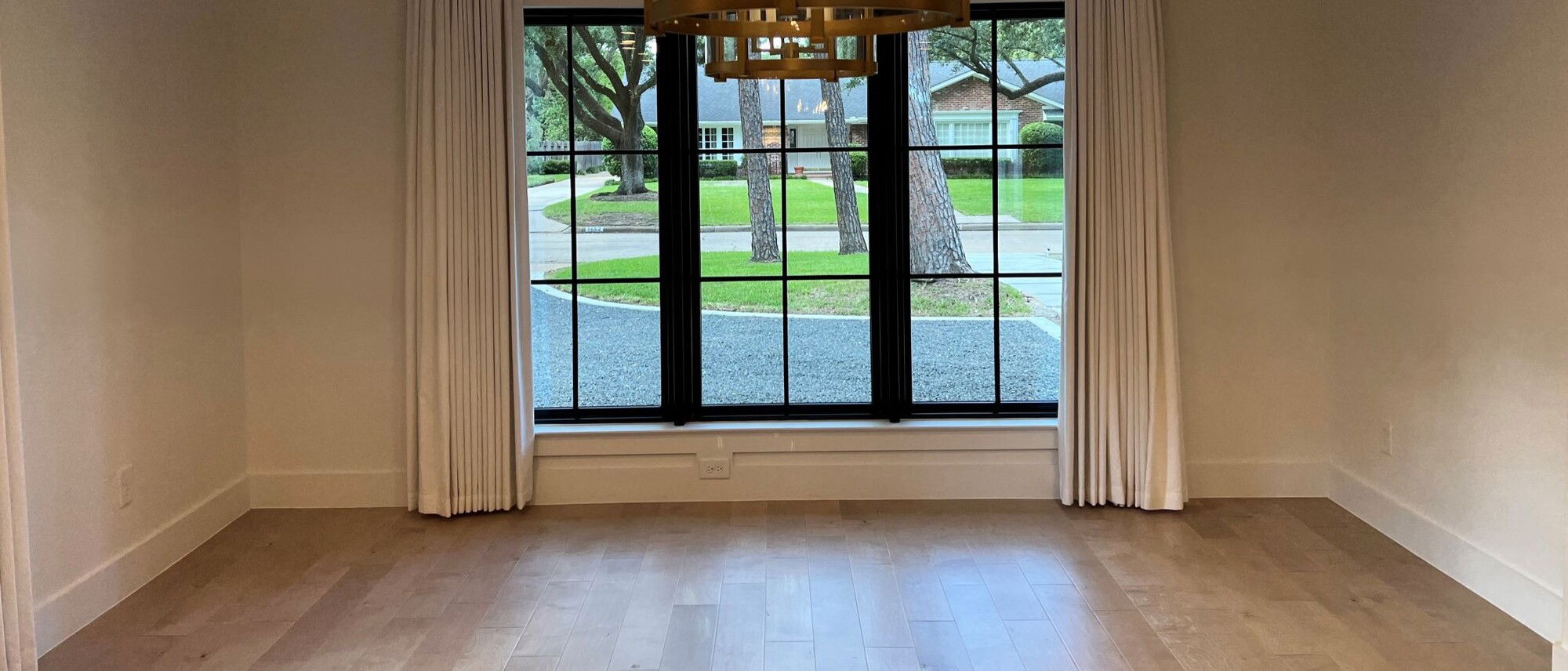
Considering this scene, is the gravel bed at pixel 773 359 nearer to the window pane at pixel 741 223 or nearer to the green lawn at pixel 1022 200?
the window pane at pixel 741 223

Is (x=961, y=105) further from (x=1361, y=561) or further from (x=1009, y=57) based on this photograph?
(x=1361, y=561)

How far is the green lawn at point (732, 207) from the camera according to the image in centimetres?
569

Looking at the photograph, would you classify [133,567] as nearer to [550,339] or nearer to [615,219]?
[550,339]

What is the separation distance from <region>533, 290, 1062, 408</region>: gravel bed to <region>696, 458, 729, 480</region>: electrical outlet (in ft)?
1.03

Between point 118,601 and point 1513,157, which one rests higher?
point 1513,157

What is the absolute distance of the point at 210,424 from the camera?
5.19 m

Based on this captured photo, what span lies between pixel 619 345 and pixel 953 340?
159 centimetres

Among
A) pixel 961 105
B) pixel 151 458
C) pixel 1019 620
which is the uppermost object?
pixel 961 105

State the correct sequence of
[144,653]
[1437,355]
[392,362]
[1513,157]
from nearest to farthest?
[144,653], [1513,157], [1437,355], [392,362]

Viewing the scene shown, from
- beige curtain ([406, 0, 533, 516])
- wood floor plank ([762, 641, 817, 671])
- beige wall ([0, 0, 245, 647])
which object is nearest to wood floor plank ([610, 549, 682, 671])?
wood floor plank ([762, 641, 817, 671])

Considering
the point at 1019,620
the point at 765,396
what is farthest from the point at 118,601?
the point at 1019,620

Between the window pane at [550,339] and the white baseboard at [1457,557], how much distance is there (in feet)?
11.7

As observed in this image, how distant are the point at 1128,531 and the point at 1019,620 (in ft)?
4.13

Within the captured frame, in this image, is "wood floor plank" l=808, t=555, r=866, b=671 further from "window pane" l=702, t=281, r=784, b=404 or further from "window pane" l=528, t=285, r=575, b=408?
"window pane" l=528, t=285, r=575, b=408
